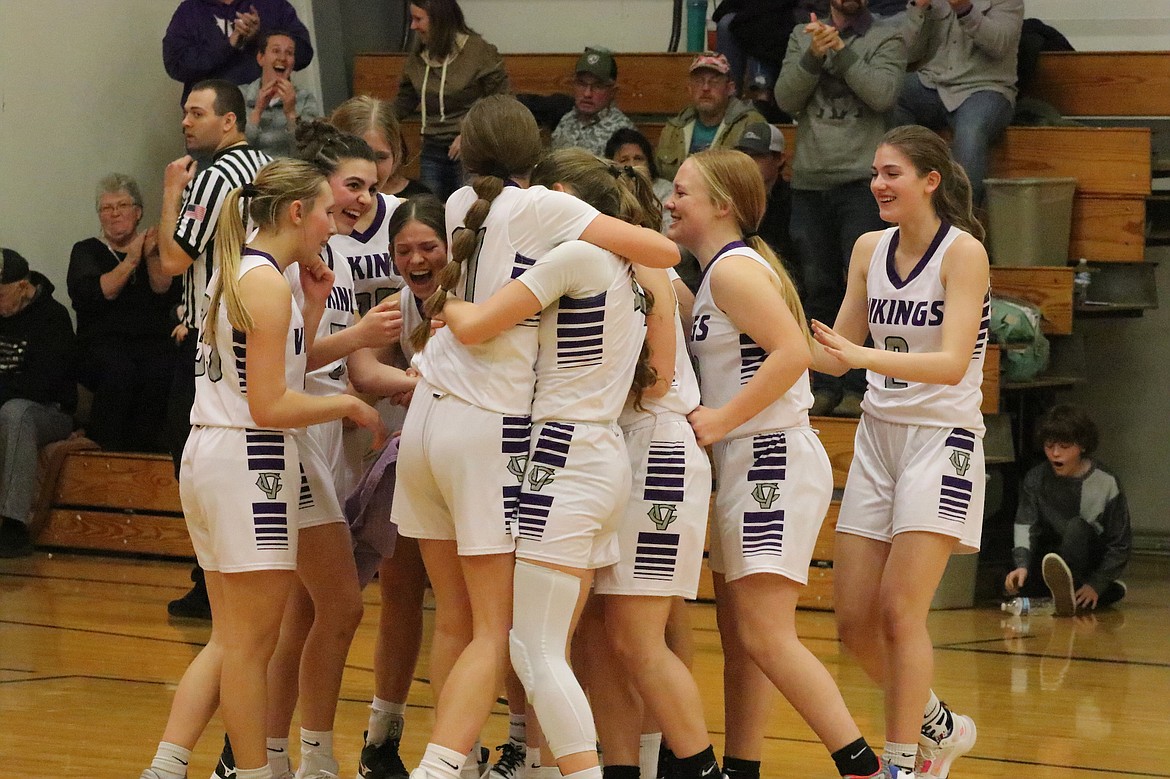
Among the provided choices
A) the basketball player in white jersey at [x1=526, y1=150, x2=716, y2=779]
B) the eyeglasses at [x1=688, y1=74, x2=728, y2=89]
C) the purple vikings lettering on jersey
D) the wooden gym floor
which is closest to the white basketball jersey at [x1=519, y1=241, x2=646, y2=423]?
the basketball player in white jersey at [x1=526, y1=150, x2=716, y2=779]

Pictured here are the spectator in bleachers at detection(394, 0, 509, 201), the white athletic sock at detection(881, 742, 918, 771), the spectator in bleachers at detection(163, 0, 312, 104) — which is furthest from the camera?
the spectator in bleachers at detection(163, 0, 312, 104)

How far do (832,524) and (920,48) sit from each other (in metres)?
2.55

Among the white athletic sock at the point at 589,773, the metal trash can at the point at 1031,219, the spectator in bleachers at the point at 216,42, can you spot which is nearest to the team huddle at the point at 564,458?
the white athletic sock at the point at 589,773

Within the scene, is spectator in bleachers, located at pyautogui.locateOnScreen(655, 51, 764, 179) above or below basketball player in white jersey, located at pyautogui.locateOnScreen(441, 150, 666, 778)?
above

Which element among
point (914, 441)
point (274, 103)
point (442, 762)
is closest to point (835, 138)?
point (274, 103)

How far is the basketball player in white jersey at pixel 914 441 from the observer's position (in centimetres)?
373

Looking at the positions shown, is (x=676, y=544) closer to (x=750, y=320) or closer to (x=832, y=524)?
(x=750, y=320)

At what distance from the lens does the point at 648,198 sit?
12.2ft

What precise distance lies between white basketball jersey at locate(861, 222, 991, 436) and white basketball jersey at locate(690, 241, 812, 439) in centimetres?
28

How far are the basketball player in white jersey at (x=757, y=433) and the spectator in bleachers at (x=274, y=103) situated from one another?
462cm

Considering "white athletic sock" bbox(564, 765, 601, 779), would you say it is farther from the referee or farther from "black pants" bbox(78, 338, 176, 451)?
"black pants" bbox(78, 338, 176, 451)

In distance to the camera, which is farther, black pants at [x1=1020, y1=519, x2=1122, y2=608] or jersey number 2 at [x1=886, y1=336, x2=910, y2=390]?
black pants at [x1=1020, y1=519, x2=1122, y2=608]

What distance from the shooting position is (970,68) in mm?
7480

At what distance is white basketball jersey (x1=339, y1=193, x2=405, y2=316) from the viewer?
4199 millimetres
